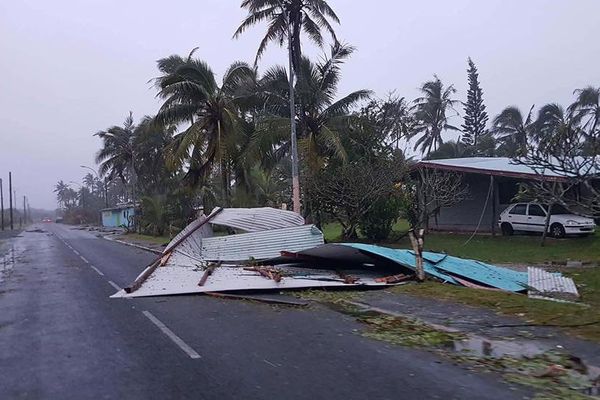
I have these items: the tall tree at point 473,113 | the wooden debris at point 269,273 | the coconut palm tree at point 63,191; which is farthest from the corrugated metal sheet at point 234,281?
the coconut palm tree at point 63,191

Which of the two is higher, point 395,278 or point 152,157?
Answer: point 152,157

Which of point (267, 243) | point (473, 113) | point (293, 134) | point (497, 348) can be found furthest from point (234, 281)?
point (473, 113)

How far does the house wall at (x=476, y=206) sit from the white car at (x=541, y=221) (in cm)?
118

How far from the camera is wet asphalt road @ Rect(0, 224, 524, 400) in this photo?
5617 millimetres

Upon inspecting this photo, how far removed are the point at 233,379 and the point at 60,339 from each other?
133 inches

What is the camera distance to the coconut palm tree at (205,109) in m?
25.8

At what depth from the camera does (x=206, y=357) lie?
22.8ft

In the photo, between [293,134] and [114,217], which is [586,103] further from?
[114,217]

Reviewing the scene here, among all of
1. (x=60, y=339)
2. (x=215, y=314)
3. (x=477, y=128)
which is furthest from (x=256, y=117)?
(x=477, y=128)

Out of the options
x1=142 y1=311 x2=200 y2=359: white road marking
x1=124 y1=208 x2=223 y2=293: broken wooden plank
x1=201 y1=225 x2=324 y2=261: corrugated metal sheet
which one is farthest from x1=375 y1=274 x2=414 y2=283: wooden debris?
x1=124 y1=208 x2=223 y2=293: broken wooden plank

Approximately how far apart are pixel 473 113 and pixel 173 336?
211 feet

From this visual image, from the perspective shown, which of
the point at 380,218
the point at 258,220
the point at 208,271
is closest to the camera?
the point at 208,271

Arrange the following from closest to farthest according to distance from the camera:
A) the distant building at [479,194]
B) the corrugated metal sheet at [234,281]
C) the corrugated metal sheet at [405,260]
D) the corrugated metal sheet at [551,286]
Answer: the corrugated metal sheet at [551,286]
the corrugated metal sheet at [234,281]
the corrugated metal sheet at [405,260]
the distant building at [479,194]

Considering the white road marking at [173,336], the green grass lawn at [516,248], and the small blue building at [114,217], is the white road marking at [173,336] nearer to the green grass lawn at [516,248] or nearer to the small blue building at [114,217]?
the green grass lawn at [516,248]
